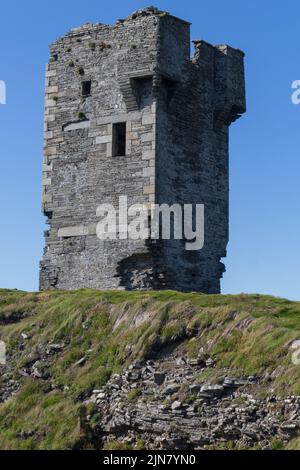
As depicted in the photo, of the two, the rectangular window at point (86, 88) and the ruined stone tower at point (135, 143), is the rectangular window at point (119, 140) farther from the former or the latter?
the rectangular window at point (86, 88)

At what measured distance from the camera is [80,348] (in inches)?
888

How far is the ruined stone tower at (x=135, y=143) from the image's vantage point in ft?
90.8

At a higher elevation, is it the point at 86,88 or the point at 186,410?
the point at 86,88

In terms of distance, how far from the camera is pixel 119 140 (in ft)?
94.9

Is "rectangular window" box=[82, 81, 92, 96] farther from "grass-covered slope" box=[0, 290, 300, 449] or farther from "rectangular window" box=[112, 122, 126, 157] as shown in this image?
"grass-covered slope" box=[0, 290, 300, 449]

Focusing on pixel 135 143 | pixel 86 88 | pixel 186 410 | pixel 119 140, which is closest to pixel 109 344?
pixel 186 410

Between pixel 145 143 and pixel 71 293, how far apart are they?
497cm

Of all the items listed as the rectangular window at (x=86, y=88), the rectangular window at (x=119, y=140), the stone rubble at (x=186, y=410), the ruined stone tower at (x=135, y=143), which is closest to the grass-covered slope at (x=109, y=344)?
the stone rubble at (x=186, y=410)

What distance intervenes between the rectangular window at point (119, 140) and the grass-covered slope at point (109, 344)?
530 cm

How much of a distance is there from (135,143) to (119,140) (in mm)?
1098

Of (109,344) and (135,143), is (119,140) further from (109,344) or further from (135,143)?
(109,344)
